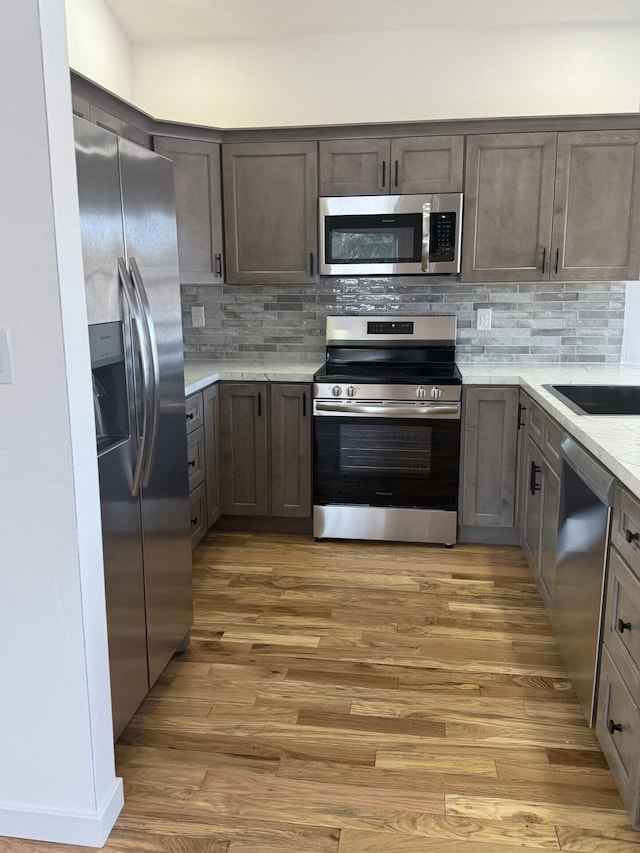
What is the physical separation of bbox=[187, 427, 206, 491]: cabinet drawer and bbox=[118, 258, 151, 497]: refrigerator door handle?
1248 millimetres

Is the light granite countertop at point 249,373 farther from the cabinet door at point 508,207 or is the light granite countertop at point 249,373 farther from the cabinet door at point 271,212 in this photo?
the cabinet door at point 508,207

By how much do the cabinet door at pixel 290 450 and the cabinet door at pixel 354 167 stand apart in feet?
3.69

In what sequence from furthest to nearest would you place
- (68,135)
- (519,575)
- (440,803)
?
(519,575) → (440,803) → (68,135)

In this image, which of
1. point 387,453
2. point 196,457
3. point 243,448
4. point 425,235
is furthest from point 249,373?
point 425,235

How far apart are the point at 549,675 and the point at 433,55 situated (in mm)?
3326

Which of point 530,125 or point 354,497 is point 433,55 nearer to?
point 530,125

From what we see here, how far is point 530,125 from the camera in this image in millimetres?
3699

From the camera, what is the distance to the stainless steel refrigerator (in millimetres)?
1916

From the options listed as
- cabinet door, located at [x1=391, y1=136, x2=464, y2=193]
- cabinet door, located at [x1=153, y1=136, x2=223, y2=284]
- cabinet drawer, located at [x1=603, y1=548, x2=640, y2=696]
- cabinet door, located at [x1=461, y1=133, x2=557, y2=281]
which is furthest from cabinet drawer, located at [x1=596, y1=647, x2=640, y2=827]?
cabinet door, located at [x1=153, y1=136, x2=223, y2=284]

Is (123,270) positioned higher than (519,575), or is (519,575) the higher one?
(123,270)

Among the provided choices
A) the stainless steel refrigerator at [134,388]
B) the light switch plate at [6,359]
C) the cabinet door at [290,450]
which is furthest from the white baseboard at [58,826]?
the cabinet door at [290,450]

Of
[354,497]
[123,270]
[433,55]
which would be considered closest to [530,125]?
[433,55]

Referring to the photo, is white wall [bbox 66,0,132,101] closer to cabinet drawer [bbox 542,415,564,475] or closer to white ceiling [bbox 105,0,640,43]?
white ceiling [bbox 105,0,640,43]

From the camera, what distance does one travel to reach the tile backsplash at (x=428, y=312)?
4.14 meters
